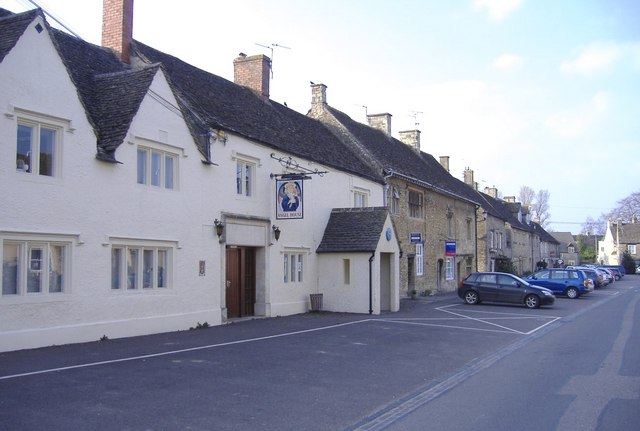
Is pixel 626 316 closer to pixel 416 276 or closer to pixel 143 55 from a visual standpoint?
pixel 416 276

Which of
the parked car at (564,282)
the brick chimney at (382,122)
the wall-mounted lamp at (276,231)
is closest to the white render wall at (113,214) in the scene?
the wall-mounted lamp at (276,231)

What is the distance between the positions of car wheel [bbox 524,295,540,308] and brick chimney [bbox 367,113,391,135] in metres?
14.8

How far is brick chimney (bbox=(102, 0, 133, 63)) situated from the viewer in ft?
59.2

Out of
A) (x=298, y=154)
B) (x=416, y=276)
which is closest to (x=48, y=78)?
(x=298, y=154)

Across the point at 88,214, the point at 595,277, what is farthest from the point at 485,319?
the point at 595,277

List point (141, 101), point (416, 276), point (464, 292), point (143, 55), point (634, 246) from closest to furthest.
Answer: point (141, 101) → point (143, 55) → point (464, 292) → point (416, 276) → point (634, 246)

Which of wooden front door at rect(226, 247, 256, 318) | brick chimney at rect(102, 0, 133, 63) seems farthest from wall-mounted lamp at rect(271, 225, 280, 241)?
brick chimney at rect(102, 0, 133, 63)

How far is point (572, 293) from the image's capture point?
34.1m

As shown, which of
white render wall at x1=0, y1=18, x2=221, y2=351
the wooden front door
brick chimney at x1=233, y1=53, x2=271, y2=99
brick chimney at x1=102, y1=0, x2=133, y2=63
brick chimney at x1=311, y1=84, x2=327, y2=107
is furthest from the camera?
brick chimney at x1=311, y1=84, x2=327, y2=107

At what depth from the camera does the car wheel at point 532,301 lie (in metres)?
26.3

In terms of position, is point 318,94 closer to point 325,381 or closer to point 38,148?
point 38,148

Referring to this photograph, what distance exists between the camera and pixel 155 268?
15.3m

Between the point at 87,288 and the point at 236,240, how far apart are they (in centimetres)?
574

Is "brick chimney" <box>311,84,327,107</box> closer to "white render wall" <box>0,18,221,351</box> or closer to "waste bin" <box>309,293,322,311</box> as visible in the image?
"waste bin" <box>309,293,322,311</box>
